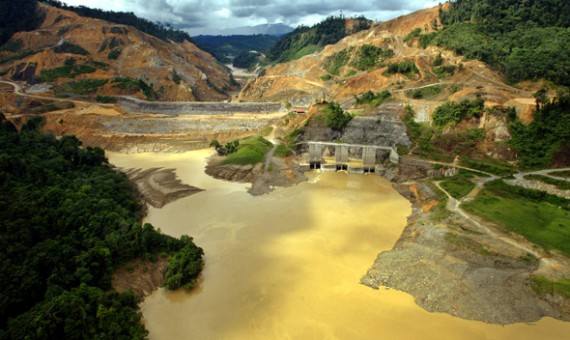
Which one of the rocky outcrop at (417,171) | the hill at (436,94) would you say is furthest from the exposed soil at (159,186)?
the hill at (436,94)

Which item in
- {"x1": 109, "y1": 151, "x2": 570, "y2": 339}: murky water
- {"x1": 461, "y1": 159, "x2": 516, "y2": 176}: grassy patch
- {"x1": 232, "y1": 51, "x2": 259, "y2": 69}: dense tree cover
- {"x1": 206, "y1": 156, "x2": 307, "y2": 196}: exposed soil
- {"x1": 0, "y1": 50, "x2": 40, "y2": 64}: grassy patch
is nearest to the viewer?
{"x1": 109, "y1": 151, "x2": 570, "y2": 339}: murky water

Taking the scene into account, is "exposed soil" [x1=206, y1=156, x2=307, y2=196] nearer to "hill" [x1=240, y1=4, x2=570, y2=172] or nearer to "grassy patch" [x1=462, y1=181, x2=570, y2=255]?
"hill" [x1=240, y1=4, x2=570, y2=172]

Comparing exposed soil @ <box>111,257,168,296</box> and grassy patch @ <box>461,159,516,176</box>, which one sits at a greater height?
grassy patch @ <box>461,159,516,176</box>

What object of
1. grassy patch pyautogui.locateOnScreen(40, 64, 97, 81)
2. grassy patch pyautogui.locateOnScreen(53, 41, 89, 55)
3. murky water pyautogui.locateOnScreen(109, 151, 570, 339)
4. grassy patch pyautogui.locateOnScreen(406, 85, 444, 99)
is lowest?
murky water pyautogui.locateOnScreen(109, 151, 570, 339)

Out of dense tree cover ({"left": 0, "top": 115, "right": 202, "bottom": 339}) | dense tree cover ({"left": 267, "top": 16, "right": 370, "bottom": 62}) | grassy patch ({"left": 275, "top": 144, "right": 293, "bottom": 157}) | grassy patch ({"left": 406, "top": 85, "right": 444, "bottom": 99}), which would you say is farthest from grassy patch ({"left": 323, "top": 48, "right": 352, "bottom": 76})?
dense tree cover ({"left": 0, "top": 115, "right": 202, "bottom": 339})

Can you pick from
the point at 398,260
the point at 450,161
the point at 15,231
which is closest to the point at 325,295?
the point at 398,260

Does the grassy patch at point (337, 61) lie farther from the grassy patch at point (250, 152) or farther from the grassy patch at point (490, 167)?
the grassy patch at point (490, 167)
